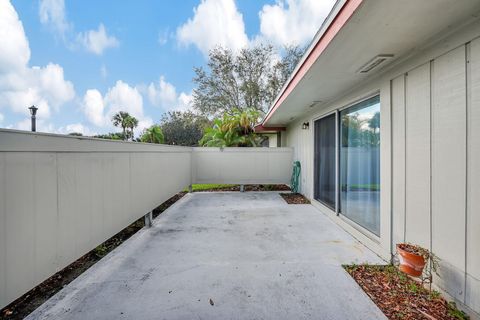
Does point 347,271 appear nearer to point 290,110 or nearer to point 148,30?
point 290,110

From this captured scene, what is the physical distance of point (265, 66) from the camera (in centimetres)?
1748

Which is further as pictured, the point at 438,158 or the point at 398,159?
the point at 398,159

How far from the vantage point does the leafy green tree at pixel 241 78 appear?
17266 millimetres

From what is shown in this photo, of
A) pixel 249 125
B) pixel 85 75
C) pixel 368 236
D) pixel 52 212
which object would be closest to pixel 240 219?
pixel 368 236

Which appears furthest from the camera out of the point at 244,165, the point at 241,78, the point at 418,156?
the point at 241,78

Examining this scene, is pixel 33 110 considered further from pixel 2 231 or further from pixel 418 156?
pixel 418 156

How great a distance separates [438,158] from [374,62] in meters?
1.26

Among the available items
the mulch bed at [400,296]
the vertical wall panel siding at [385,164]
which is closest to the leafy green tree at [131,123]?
the vertical wall panel siding at [385,164]

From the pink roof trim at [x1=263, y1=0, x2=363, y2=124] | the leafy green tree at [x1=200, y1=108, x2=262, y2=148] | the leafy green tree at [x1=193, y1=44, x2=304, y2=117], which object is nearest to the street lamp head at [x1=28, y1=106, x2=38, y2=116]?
the leafy green tree at [x1=200, y1=108, x2=262, y2=148]

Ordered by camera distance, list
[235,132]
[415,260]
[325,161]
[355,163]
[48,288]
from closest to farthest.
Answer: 1. [415,260]
2. [48,288]
3. [355,163]
4. [325,161]
5. [235,132]

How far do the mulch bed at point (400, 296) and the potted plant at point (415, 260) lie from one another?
0.22 metres

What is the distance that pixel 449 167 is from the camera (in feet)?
6.61

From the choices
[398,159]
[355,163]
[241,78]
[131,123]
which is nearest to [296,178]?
[355,163]

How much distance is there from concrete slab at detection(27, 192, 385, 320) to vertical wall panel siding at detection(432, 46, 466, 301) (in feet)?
2.48
